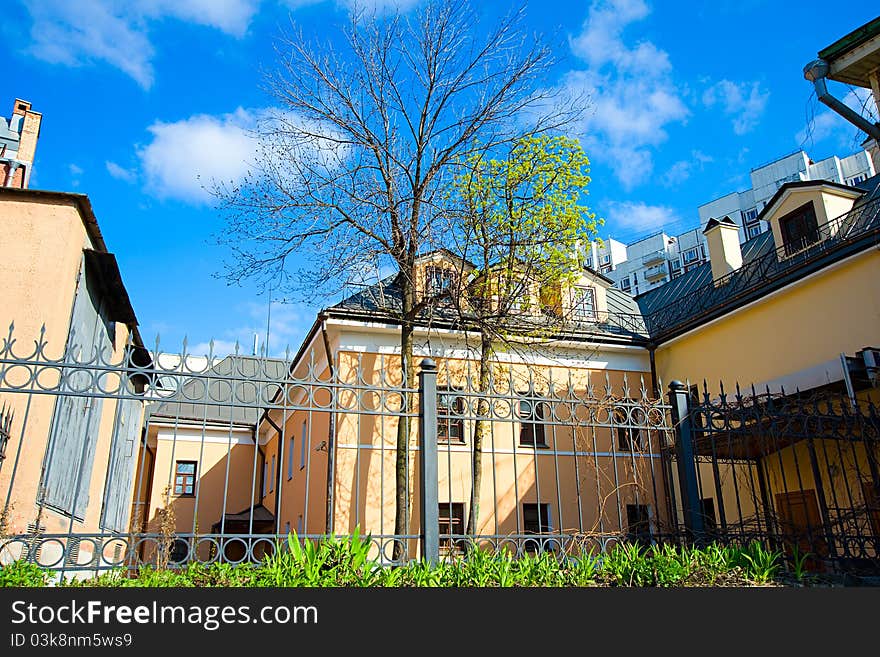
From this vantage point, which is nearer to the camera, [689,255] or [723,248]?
[723,248]

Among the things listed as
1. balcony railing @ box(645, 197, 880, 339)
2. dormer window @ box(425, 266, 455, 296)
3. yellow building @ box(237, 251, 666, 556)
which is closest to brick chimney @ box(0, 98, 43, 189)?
yellow building @ box(237, 251, 666, 556)

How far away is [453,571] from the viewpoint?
4.79 m

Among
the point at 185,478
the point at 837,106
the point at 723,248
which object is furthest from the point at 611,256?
the point at 837,106

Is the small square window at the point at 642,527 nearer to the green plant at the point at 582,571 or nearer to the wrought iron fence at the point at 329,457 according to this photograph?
the wrought iron fence at the point at 329,457

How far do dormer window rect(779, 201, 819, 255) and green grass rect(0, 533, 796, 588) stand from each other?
501 inches

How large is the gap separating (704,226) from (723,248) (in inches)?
790

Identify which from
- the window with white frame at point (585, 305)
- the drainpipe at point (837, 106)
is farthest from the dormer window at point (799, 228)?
the drainpipe at point (837, 106)

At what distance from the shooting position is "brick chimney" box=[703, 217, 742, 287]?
62.4 feet

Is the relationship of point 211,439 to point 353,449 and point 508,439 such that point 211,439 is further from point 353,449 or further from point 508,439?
point 508,439

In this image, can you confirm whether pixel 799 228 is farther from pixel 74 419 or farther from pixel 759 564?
pixel 74 419

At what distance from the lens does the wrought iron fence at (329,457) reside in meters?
5.09

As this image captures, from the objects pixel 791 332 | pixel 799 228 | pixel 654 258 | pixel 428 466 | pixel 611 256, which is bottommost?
pixel 428 466

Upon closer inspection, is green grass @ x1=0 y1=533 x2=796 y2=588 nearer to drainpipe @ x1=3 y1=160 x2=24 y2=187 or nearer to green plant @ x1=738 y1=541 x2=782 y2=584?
green plant @ x1=738 y1=541 x2=782 y2=584

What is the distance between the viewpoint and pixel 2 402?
809 cm
